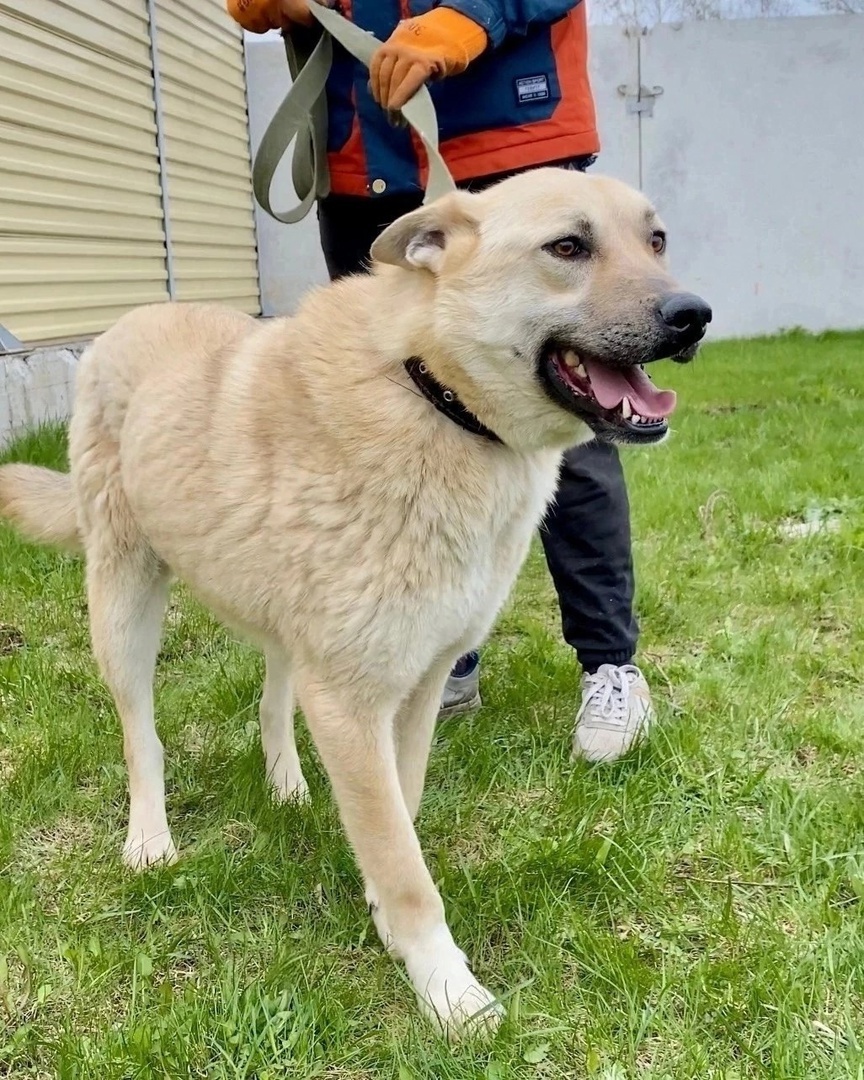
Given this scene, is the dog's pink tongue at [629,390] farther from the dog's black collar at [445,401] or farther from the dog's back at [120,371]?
the dog's back at [120,371]

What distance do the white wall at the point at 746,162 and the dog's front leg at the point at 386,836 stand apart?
868cm

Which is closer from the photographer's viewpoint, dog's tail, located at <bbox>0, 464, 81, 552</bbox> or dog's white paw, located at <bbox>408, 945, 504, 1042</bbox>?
dog's white paw, located at <bbox>408, 945, 504, 1042</bbox>

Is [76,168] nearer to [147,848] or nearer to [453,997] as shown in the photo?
[147,848]

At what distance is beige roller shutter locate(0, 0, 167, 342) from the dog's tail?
320 centimetres

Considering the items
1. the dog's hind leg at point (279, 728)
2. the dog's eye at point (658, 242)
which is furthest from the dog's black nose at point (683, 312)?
the dog's hind leg at point (279, 728)

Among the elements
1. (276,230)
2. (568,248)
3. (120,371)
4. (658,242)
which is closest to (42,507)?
(120,371)

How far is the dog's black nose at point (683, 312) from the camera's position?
165 cm

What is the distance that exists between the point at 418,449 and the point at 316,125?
1073 millimetres

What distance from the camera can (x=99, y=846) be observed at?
83.0 inches

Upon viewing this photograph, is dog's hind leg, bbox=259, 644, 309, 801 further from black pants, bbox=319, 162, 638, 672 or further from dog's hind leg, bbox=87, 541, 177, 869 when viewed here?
black pants, bbox=319, 162, 638, 672

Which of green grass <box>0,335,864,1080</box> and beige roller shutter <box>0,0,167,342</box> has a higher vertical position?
beige roller shutter <box>0,0,167,342</box>

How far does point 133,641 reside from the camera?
2.26 metres

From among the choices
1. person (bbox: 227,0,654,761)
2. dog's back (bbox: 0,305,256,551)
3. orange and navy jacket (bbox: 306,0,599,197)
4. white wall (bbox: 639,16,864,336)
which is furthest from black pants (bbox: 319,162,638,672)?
white wall (bbox: 639,16,864,336)

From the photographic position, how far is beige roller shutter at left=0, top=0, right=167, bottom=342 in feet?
17.9
